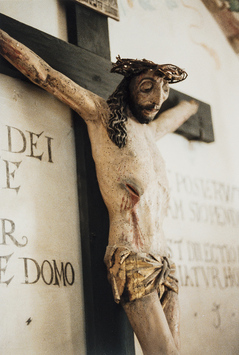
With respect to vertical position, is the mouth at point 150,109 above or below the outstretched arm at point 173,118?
below

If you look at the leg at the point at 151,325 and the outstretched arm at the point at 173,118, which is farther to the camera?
the outstretched arm at the point at 173,118

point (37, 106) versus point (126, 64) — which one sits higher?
point (126, 64)

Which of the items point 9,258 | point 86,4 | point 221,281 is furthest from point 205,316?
point 86,4

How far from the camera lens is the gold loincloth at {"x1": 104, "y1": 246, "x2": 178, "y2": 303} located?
7.09 ft

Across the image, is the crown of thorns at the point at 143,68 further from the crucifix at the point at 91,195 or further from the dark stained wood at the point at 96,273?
the dark stained wood at the point at 96,273

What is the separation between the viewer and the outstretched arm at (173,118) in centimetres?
277

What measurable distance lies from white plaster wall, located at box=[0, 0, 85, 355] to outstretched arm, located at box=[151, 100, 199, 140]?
503 mm

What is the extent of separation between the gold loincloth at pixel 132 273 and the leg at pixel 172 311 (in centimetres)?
9

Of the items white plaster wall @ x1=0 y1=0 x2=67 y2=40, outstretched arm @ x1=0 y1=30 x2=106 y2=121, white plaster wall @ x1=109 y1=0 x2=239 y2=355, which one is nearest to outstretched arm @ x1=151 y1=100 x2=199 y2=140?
white plaster wall @ x1=109 y1=0 x2=239 y2=355

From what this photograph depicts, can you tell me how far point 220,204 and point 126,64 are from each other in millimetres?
1282

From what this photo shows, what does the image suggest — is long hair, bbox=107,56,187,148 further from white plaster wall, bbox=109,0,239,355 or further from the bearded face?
white plaster wall, bbox=109,0,239,355

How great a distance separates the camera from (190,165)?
3166 mm

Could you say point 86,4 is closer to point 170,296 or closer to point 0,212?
point 0,212

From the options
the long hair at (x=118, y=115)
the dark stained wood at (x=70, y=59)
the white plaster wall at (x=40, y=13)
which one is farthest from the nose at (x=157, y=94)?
the white plaster wall at (x=40, y=13)
